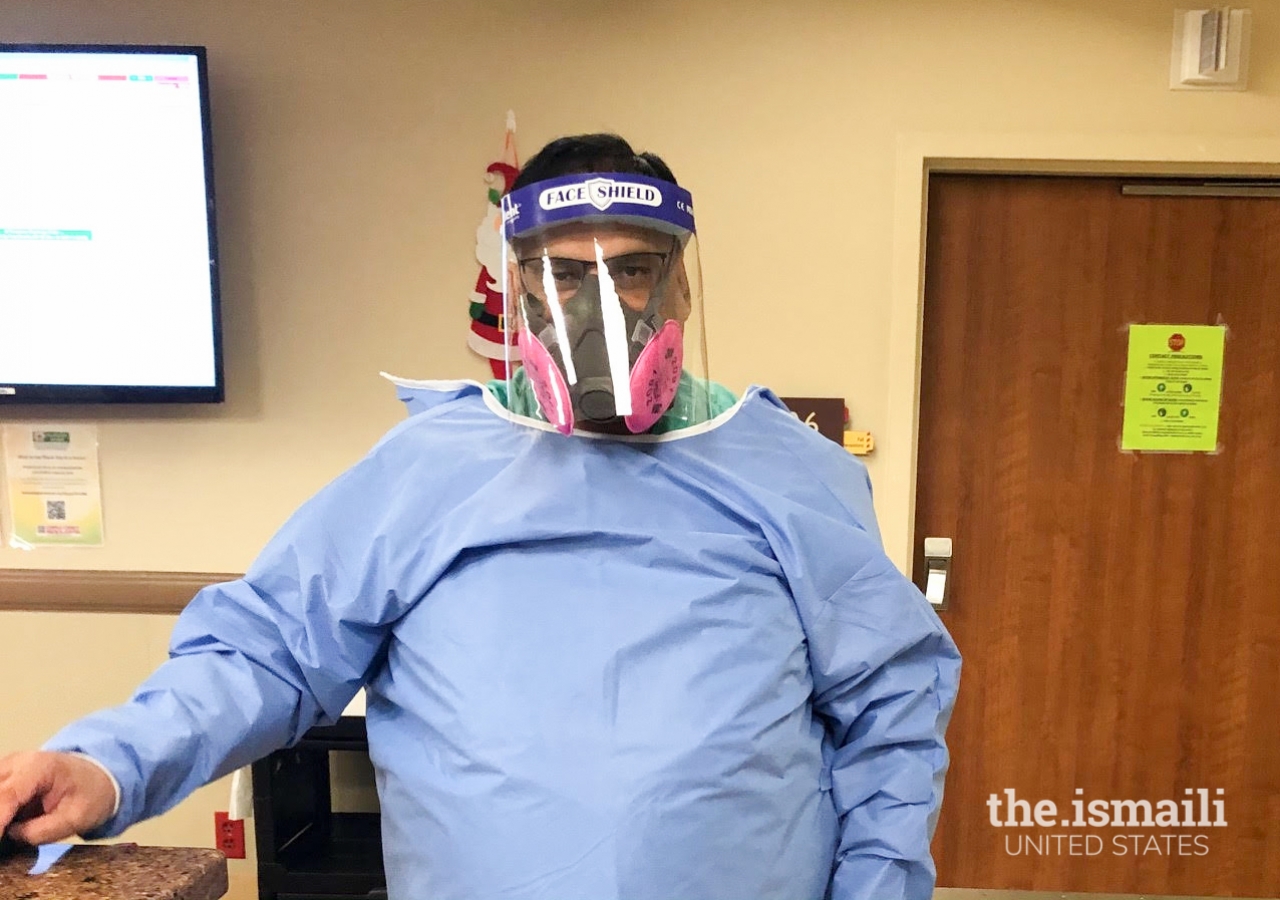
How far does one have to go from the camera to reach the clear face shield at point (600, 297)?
932 mm

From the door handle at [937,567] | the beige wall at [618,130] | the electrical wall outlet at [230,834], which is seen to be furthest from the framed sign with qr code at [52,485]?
the door handle at [937,567]

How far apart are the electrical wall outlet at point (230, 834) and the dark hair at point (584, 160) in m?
1.73

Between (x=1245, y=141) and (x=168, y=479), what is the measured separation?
7.79 feet

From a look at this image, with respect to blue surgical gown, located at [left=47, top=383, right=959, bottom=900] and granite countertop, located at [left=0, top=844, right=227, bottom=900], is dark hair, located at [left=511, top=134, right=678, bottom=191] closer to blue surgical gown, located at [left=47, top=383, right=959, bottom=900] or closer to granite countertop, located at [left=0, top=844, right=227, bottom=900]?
blue surgical gown, located at [left=47, top=383, right=959, bottom=900]

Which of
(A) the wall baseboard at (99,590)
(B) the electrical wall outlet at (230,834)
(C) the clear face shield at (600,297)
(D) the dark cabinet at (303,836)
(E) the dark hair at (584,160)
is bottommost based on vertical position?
(B) the electrical wall outlet at (230,834)

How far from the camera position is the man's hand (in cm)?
67

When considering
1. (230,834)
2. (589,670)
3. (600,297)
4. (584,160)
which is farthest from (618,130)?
(230,834)

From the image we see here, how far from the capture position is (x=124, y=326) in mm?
1876

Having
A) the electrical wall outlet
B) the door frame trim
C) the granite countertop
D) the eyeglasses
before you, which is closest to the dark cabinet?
the electrical wall outlet

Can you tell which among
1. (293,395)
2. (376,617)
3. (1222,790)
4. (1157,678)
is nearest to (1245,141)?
(1157,678)

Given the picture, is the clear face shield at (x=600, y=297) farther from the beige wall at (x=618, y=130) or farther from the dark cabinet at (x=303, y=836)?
the beige wall at (x=618, y=130)

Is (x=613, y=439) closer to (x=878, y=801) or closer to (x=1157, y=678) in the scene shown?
(x=878, y=801)

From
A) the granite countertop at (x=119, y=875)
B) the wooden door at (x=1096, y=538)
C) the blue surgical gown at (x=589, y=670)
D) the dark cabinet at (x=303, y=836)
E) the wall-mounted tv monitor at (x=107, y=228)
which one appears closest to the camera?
the granite countertop at (x=119, y=875)

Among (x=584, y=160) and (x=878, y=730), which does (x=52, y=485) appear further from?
(x=878, y=730)
